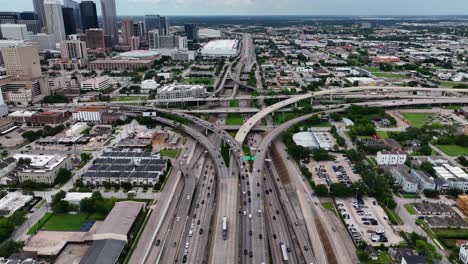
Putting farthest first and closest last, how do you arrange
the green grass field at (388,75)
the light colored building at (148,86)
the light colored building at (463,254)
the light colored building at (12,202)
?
1. the green grass field at (388,75)
2. the light colored building at (148,86)
3. the light colored building at (12,202)
4. the light colored building at (463,254)

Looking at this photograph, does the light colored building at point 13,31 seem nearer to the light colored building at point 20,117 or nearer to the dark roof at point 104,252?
the light colored building at point 20,117

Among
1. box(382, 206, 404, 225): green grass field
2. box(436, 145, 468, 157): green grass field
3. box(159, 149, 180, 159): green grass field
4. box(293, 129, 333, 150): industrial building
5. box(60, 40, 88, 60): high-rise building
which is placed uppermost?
box(60, 40, 88, 60): high-rise building

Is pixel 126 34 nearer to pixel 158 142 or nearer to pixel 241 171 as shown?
pixel 158 142

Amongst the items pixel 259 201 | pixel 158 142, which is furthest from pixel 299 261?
pixel 158 142

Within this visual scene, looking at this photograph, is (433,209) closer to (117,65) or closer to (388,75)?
(388,75)

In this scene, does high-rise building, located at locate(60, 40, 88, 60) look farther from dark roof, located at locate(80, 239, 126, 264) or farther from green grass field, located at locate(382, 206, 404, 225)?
green grass field, located at locate(382, 206, 404, 225)

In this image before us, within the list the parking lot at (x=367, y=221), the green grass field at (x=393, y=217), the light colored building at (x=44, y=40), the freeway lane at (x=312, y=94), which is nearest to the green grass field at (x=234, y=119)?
the freeway lane at (x=312, y=94)

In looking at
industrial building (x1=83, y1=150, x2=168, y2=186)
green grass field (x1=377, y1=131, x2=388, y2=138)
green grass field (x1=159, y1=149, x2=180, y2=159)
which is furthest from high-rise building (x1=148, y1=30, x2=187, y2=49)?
industrial building (x1=83, y1=150, x2=168, y2=186)
